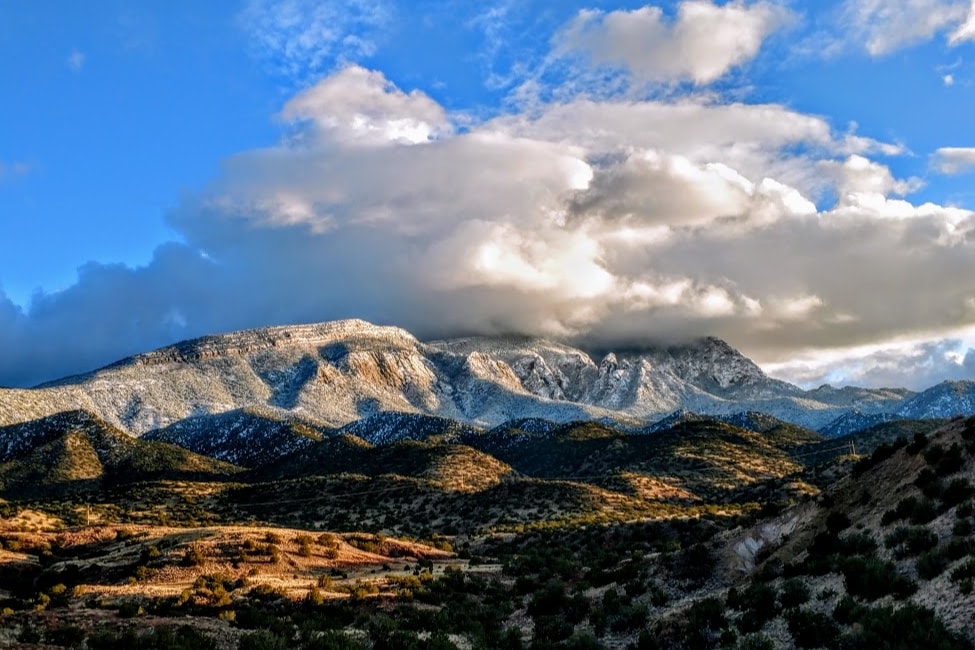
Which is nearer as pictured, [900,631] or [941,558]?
[900,631]

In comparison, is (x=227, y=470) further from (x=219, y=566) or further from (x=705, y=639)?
(x=705, y=639)

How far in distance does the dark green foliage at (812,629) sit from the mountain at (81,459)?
154129 mm

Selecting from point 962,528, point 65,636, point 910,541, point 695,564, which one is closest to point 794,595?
point 910,541

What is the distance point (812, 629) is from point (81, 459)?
174 m

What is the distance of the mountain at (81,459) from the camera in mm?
148750

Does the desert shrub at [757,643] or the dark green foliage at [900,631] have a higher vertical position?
the dark green foliage at [900,631]

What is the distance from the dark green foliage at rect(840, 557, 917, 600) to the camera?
21.4m

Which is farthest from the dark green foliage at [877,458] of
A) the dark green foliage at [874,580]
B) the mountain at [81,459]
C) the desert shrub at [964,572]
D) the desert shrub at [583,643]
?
the mountain at [81,459]

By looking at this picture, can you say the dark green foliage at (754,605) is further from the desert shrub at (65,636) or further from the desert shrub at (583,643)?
the desert shrub at (65,636)

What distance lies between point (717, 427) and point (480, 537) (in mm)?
123561

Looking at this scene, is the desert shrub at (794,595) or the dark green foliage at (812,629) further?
the desert shrub at (794,595)

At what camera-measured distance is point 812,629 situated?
800 inches

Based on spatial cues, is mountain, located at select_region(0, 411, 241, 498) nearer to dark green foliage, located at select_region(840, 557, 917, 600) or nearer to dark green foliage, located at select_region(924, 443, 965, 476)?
dark green foliage, located at select_region(924, 443, 965, 476)

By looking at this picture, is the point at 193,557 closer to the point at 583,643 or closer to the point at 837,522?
the point at 583,643
